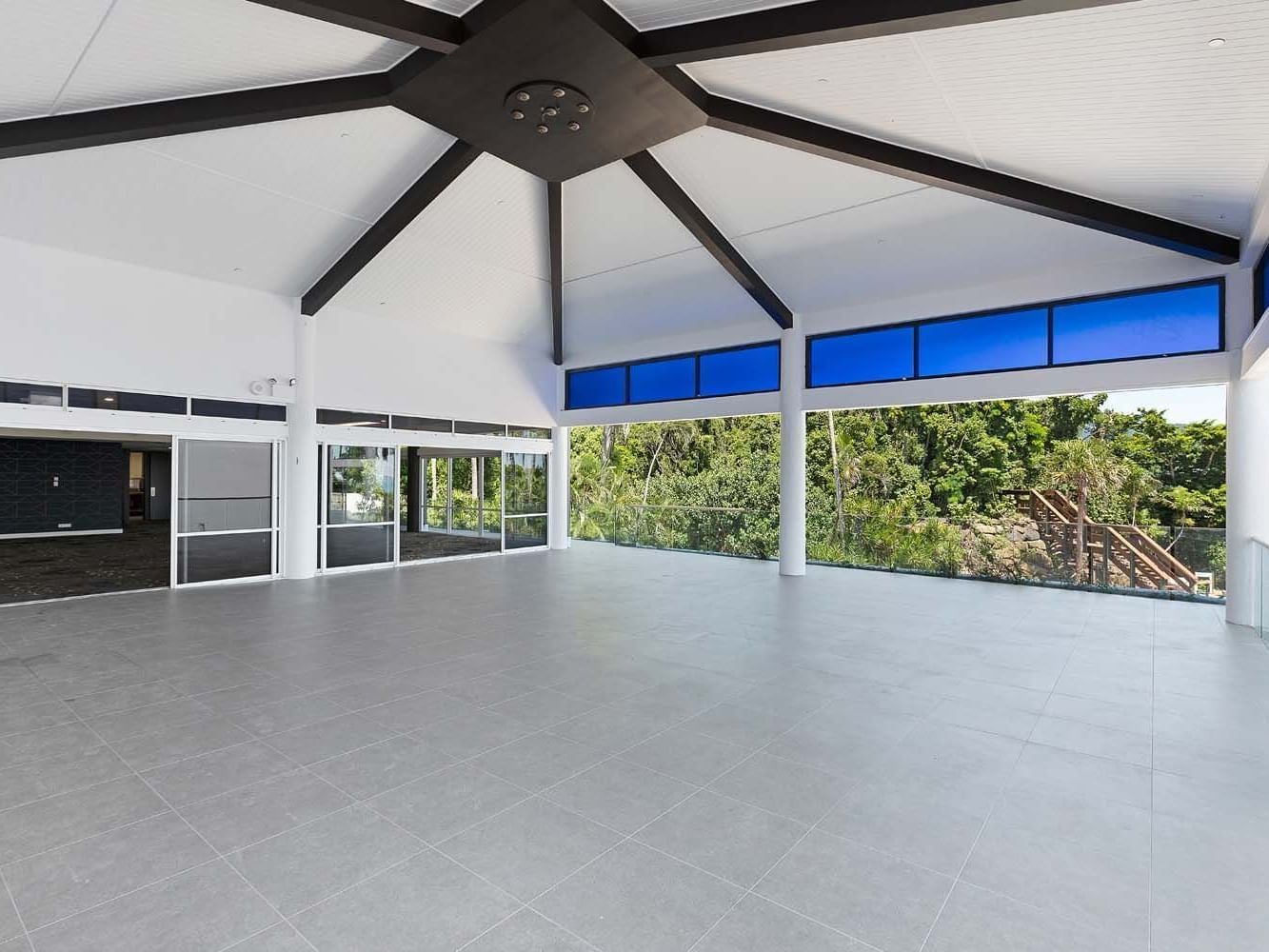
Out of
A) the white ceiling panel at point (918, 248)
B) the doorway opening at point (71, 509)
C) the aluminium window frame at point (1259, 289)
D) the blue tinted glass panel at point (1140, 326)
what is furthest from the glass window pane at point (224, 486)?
the aluminium window frame at point (1259, 289)

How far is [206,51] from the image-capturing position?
18.9 ft

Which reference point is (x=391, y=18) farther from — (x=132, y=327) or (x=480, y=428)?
(x=480, y=428)

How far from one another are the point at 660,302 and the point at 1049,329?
20.7 feet

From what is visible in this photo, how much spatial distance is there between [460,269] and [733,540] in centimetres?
803

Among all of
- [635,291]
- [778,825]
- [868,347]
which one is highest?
[635,291]

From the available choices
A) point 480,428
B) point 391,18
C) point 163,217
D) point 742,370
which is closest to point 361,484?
point 480,428

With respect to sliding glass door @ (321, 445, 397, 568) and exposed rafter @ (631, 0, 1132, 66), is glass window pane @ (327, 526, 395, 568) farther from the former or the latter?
exposed rafter @ (631, 0, 1132, 66)

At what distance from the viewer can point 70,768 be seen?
3896 mm

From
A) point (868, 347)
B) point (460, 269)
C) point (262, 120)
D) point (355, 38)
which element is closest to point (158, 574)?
point (460, 269)

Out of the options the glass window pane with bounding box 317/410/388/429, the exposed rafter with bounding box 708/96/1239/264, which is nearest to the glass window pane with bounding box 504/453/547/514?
the glass window pane with bounding box 317/410/388/429

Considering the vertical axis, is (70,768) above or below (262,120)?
below

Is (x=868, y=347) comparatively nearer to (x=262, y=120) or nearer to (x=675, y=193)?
(x=675, y=193)

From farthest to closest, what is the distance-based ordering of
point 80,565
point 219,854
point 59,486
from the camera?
point 59,486
point 80,565
point 219,854

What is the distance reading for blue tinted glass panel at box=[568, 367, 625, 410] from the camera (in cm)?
1452
